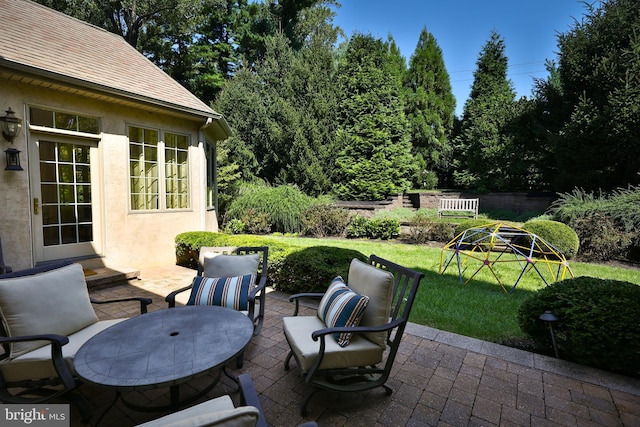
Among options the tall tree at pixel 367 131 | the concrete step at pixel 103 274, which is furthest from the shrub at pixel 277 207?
the concrete step at pixel 103 274

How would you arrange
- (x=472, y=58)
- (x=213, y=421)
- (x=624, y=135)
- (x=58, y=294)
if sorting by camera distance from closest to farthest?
(x=213, y=421), (x=58, y=294), (x=624, y=135), (x=472, y=58)

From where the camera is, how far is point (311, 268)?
459 cm

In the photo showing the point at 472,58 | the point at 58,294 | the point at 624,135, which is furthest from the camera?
the point at 472,58

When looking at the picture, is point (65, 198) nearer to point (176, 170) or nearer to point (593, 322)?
point (176, 170)

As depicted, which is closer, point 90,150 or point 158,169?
point 90,150

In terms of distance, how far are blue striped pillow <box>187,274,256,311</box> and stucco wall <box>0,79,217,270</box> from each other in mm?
3696

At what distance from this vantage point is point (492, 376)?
9.06 ft

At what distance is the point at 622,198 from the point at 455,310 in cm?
667

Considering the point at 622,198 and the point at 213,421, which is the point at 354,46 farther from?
the point at 213,421

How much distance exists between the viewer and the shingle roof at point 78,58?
5.05 metres

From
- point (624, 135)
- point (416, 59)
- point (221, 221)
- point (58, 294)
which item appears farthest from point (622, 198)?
point (416, 59)

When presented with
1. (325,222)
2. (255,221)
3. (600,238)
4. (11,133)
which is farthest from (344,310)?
(255,221)

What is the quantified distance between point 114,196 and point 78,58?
2.66 meters

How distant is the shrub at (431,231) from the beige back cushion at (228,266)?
6.73m
